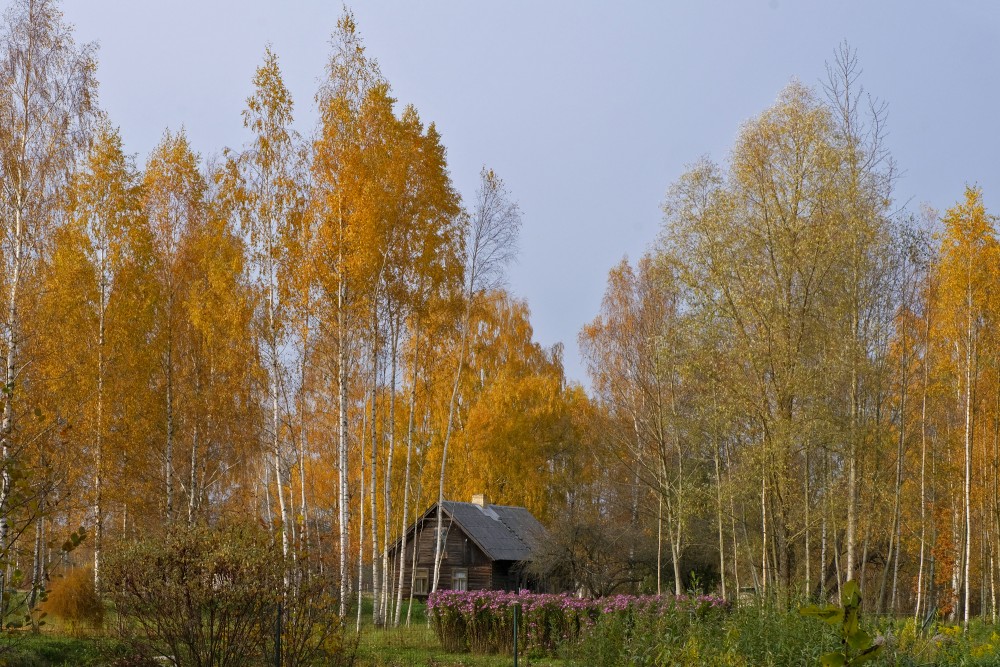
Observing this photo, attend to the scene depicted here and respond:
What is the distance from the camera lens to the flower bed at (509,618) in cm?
1386

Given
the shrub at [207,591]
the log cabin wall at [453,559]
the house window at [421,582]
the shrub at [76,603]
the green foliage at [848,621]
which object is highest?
the green foliage at [848,621]

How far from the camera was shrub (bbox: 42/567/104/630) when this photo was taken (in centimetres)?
1410

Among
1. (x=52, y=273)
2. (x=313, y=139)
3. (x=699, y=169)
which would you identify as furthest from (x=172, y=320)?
(x=699, y=169)

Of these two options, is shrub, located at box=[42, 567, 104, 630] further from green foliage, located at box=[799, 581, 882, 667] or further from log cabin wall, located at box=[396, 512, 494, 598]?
green foliage, located at box=[799, 581, 882, 667]

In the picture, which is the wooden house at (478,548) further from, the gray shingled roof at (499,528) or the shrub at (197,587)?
the shrub at (197,587)

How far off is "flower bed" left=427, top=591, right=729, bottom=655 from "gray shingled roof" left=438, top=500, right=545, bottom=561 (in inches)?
389

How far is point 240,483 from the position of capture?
26328 mm

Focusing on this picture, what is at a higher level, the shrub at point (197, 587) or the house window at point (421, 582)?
the shrub at point (197, 587)

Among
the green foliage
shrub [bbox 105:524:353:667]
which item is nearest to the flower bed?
shrub [bbox 105:524:353:667]

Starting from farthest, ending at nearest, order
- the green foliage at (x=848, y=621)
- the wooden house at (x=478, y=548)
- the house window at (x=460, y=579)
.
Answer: the house window at (x=460, y=579) < the wooden house at (x=478, y=548) < the green foliage at (x=848, y=621)

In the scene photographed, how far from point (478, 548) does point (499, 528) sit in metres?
0.94

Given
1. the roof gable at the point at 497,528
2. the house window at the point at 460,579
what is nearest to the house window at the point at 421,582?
the house window at the point at 460,579

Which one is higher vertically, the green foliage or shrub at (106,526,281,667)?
the green foliage

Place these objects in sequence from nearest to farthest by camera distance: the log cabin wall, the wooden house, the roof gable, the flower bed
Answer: the flower bed < the roof gable < the wooden house < the log cabin wall
